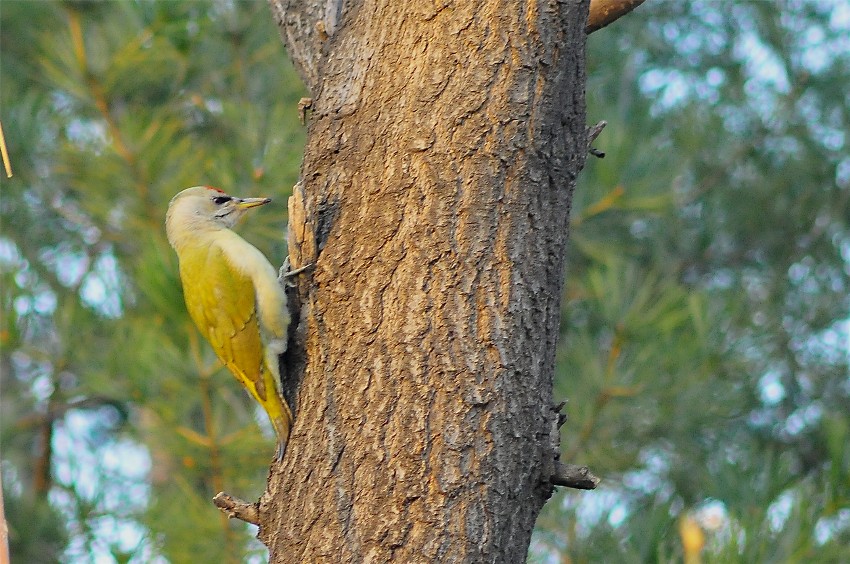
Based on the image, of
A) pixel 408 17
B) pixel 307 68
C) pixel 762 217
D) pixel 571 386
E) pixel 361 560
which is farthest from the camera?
pixel 762 217

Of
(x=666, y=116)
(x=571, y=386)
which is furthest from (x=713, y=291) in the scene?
(x=571, y=386)

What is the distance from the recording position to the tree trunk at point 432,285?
6.72ft

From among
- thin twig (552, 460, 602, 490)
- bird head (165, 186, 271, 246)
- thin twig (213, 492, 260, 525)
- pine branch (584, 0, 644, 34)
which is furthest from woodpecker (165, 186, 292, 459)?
pine branch (584, 0, 644, 34)

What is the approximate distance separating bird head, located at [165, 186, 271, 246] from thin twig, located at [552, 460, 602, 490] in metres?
1.93

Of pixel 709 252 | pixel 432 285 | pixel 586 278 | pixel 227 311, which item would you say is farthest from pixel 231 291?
pixel 709 252

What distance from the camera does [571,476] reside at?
2.17m

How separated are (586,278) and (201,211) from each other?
2.46m

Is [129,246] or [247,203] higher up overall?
[129,246]

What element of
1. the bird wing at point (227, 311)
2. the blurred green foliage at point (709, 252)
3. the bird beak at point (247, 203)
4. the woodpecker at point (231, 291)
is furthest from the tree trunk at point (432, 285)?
the blurred green foliage at point (709, 252)

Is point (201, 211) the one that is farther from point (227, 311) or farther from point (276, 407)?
point (276, 407)

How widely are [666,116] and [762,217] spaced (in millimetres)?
926

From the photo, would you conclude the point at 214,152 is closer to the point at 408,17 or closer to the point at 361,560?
the point at 408,17

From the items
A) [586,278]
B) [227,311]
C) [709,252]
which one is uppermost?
[709,252]

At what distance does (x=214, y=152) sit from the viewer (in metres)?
5.21
